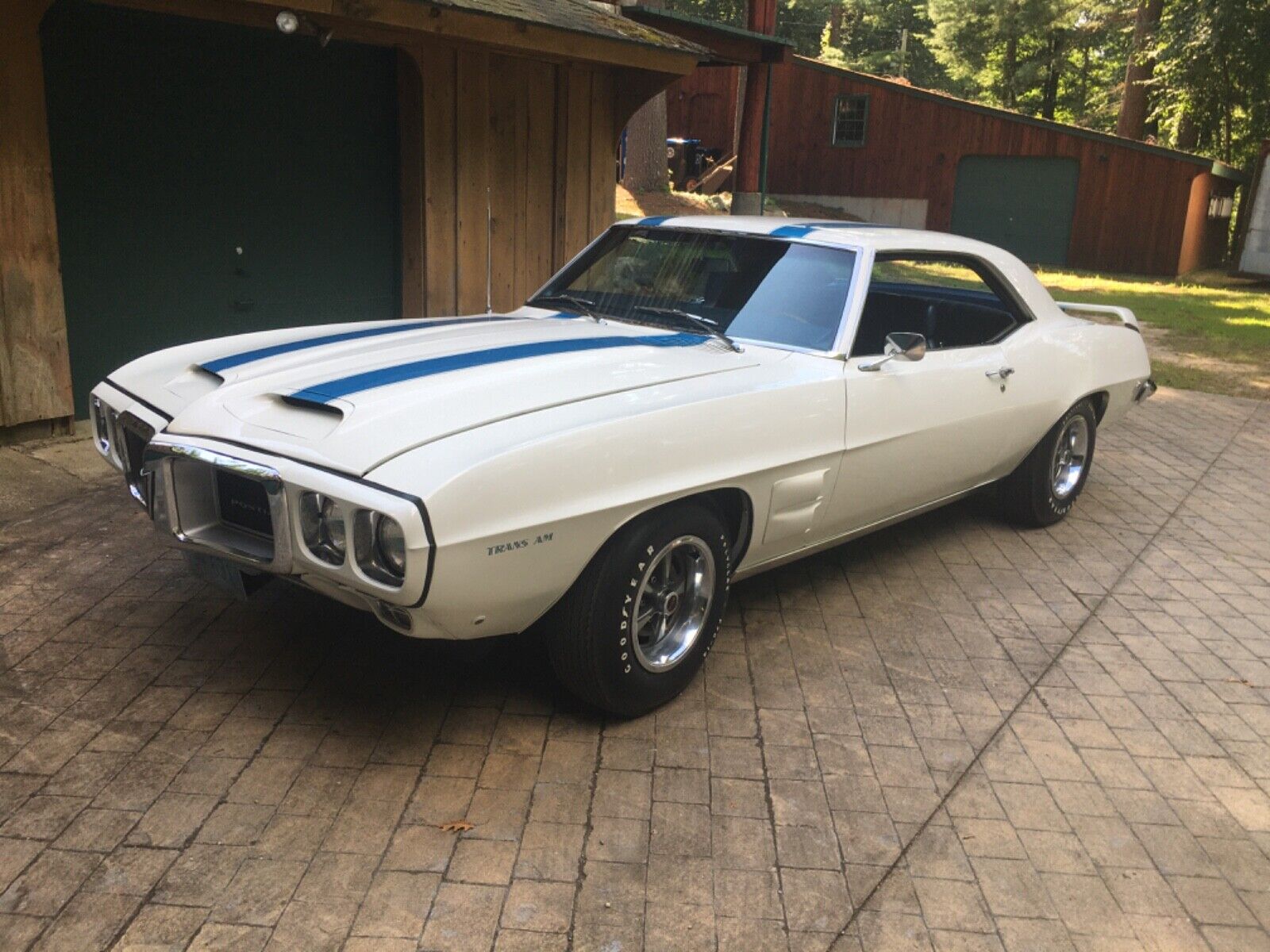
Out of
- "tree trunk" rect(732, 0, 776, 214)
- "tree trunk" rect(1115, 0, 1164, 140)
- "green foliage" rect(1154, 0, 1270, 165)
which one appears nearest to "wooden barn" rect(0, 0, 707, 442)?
"tree trunk" rect(732, 0, 776, 214)

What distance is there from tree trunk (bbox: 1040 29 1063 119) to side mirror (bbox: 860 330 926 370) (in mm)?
33422

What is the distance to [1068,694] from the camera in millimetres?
4035

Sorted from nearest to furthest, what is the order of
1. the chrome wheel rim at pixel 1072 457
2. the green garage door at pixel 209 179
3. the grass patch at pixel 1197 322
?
the chrome wheel rim at pixel 1072 457 → the green garage door at pixel 209 179 → the grass patch at pixel 1197 322

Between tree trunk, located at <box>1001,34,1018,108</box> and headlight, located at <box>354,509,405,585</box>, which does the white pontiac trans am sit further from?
tree trunk, located at <box>1001,34,1018,108</box>

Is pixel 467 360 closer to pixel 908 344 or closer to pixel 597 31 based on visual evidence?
pixel 908 344

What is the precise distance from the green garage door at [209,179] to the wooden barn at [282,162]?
13 mm

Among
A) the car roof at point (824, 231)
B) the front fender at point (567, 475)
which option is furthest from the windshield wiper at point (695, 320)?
the car roof at point (824, 231)

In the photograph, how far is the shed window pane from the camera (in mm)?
27812

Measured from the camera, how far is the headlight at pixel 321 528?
9.77ft

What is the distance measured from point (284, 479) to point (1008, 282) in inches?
155

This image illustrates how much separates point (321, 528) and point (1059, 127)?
2511 centimetres

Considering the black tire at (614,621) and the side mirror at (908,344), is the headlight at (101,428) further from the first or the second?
the side mirror at (908,344)

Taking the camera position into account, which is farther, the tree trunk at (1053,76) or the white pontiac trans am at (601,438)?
the tree trunk at (1053,76)

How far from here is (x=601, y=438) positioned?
3.25m
